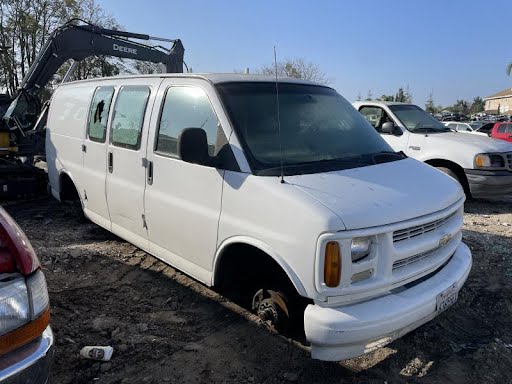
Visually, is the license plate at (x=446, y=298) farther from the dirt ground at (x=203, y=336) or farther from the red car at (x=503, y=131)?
the red car at (x=503, y=131)

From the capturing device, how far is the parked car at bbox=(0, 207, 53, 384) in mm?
1844

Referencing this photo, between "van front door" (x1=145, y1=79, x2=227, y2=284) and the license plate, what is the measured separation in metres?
1.64

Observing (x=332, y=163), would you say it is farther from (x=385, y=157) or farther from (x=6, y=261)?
(x=6, y=261)

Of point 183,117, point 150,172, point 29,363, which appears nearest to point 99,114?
point 150,172

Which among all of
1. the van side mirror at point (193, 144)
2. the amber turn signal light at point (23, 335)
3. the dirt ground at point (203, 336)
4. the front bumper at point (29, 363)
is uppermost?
the van side mirror at point (193, 144)

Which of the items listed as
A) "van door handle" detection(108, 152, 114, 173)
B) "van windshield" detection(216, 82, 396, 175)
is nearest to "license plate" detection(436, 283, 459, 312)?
"van windshield" detection(216, 82, 396, 175)

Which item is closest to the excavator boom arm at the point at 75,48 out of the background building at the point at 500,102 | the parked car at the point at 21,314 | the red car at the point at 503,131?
the parked car at the point at 21,314

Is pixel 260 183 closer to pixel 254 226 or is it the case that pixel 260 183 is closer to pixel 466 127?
pixel 254 226

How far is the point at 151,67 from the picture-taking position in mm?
25438

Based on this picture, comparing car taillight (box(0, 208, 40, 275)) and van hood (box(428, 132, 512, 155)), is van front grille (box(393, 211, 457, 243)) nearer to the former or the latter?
car taillight (box(0, 208, 40, 275))

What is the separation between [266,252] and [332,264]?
1.66 ft

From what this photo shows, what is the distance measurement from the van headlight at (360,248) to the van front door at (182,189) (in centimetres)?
115

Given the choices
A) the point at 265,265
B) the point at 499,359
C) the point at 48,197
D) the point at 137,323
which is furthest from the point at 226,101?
the point at 48,197

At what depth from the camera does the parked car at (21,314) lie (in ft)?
6.05
